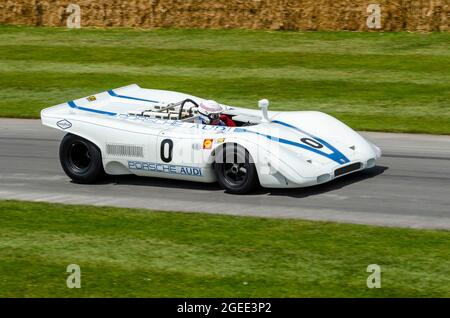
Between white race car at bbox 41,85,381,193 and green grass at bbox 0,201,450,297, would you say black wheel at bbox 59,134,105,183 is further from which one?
green grass at bbox 0,201,450,297

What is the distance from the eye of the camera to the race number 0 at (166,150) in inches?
566

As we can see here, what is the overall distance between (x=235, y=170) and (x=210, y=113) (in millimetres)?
989

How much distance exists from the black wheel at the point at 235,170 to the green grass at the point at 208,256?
106 cm

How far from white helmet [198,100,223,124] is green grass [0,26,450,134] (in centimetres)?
407

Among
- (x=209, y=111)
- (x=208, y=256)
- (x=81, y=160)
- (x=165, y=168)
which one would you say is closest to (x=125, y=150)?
(x=165, y=168)

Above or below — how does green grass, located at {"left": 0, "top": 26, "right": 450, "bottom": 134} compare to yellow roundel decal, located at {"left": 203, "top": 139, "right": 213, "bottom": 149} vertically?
below

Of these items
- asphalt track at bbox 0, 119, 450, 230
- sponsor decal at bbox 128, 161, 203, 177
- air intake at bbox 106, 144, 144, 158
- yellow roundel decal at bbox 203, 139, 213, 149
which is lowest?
asphalt track at bbox 0, 119, 450, 230

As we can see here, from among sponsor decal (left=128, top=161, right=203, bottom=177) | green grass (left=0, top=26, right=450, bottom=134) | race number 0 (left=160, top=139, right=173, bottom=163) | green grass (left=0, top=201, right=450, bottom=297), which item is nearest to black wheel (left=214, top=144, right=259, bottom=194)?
sponsor decal (left=128, top=161, right=203, bottom=177)

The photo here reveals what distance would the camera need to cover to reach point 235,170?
14180 mm

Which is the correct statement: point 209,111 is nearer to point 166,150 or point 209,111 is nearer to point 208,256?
point 166,150

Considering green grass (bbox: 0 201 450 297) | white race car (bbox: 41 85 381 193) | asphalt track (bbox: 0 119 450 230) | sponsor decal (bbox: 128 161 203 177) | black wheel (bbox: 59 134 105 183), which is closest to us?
green grass (bbox: 0 201 450 297)

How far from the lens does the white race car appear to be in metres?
13.9
